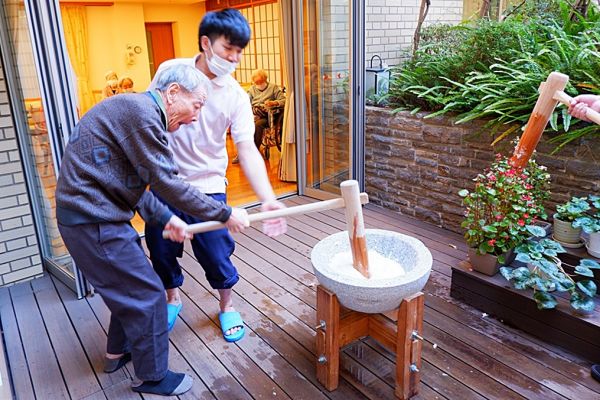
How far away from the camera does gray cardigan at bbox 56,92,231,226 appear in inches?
60.4

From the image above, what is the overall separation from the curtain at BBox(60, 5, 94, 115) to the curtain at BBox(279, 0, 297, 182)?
4033 millimetres

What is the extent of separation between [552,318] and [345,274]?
1.06 meters

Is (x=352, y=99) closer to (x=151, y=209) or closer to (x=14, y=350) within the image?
(x=151, y=209)

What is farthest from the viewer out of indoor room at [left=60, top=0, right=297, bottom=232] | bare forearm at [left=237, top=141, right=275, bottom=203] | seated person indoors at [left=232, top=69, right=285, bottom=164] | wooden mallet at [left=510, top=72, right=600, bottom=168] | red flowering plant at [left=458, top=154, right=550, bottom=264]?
indoor room at [left=60, top=0, right=297, bottom=232]

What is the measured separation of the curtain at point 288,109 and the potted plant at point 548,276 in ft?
8.69

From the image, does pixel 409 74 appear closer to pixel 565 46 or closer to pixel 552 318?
pixel 565 46

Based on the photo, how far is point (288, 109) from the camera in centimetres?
445

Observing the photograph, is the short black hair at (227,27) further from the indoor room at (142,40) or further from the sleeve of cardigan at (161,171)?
the indoor room at (142,40)

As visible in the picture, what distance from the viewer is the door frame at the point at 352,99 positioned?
361cm

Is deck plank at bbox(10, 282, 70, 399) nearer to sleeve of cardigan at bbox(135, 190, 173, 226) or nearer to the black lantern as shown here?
sleeve of cardigan at bbox(135, 190, 173, 226)

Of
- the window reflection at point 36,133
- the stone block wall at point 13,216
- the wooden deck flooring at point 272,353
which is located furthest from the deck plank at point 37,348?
the window reflection at point 36,133

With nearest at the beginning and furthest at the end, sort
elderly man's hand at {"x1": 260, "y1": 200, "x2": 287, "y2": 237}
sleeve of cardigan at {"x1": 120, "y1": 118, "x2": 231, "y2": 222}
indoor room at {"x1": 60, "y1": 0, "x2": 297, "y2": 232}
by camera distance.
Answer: sleeve of cardigan at {"x1": 120, "y1": 118, "x2": 231, "y2": 222}
elderly man's hand at {"x1": 260, "y1": 200, "x2": 287, "y2": 237}
indoor room at {"x1": 60, "y1": 0, "x2": 297, "y2": 232}

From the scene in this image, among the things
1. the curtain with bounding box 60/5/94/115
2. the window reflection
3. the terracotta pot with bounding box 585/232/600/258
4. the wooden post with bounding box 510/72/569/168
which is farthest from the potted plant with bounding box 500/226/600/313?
the curtain with bounding box 60/5/94/115

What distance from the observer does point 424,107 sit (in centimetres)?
371
